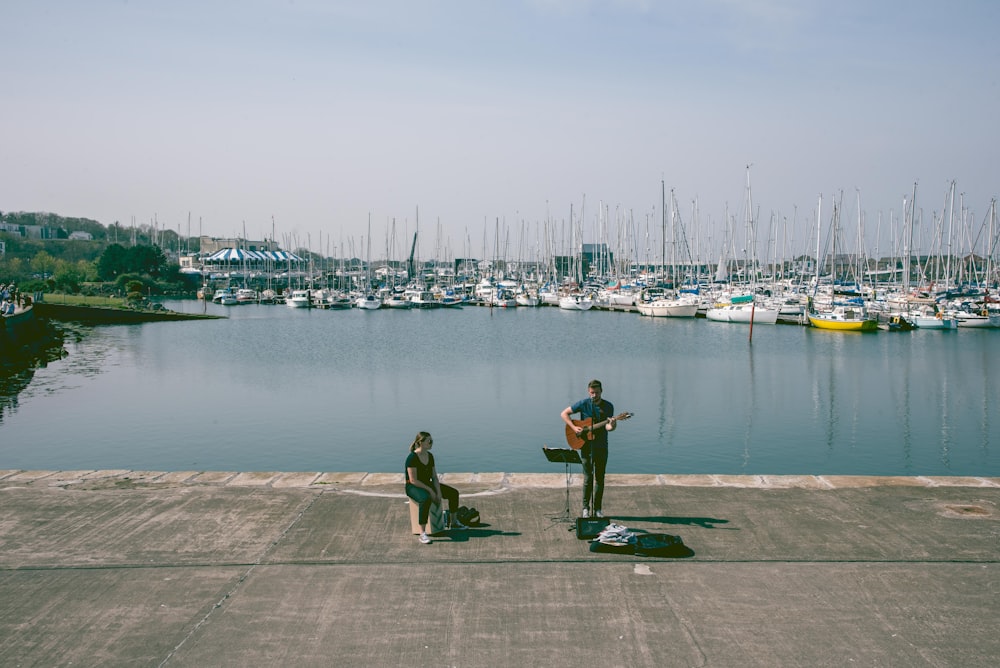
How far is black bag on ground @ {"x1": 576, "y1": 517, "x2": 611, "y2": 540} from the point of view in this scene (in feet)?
34.1

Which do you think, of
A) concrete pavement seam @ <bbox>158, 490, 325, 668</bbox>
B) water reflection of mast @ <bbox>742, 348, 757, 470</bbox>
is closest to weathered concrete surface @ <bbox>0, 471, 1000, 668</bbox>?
concrete pavement seam @ <bbox>158, 490, 325, 668</bbox>

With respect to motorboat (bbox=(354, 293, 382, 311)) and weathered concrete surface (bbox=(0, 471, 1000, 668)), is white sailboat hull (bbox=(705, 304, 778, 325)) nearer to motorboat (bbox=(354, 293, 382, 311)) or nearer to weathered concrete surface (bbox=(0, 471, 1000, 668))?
motorboat (bbox=(354, 293, 382, 311))

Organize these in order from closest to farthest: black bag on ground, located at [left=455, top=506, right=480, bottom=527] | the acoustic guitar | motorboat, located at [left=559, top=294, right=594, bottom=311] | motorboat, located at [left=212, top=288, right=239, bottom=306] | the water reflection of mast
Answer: black bag on ground, located at [left=455, top=506, right=480, bottom=527] < the acoustic guitar < the water reflection of mast < motorboat, located at [left=559, top=294, right=594, bottom=311] < motorboat, located at [left=212, top=288, right=239, bottom=306]

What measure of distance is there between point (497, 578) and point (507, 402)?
27.8 metres

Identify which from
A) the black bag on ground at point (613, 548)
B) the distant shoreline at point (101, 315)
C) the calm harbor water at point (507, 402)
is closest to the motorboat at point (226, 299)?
the distant shoreline at point (101, 315)

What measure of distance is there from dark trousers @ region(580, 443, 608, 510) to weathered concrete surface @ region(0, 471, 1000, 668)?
47 centimetres

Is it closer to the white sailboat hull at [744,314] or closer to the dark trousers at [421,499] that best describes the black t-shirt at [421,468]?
the dark trousers at [421,499]

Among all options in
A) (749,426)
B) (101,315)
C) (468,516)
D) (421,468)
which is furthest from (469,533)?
(101,315)

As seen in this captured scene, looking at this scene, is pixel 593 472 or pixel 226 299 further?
pixel 226 299

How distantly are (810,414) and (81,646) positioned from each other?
104 feet

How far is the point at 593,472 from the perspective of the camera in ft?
36.9

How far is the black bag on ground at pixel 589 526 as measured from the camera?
1039 centimetres

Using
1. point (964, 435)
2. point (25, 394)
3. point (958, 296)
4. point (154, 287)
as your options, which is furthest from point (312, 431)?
point (154, 287)

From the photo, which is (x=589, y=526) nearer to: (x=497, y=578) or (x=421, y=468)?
(x=497, y=578)
